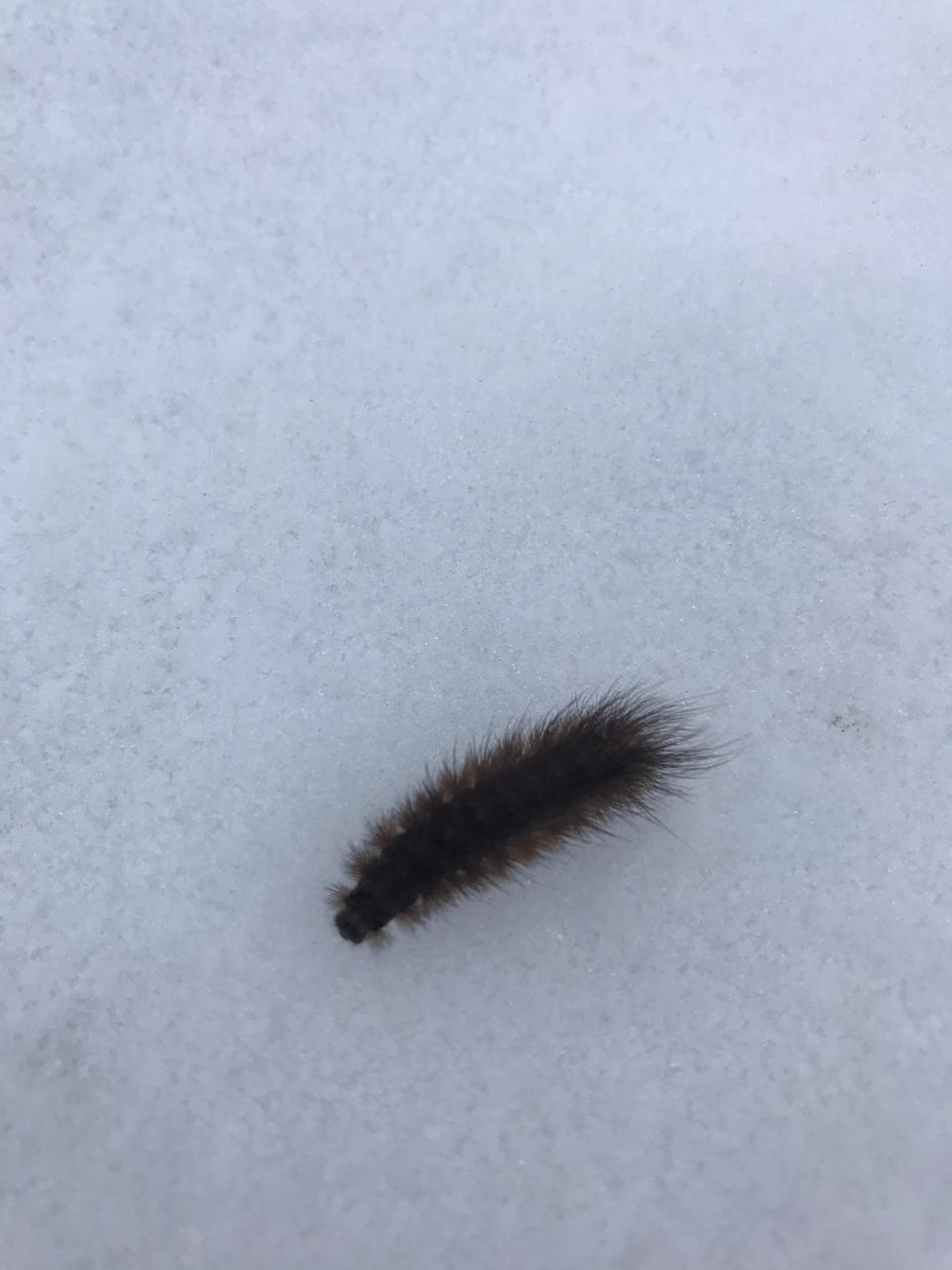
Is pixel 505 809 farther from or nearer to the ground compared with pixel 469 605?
nearer to the ground

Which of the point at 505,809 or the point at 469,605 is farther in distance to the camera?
the point at 469,605

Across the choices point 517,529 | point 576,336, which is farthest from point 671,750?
point 576,336

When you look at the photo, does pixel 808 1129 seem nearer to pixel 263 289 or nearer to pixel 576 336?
pixel 576 336
